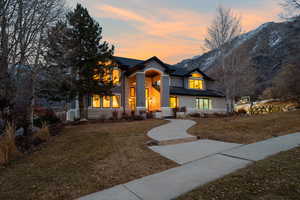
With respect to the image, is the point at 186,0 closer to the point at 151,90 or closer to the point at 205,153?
the point at 151,90

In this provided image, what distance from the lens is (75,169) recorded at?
4.21 meters

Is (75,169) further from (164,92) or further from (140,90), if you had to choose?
(164,92)

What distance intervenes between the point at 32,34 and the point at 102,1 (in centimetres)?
1024

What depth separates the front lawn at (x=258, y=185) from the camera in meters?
2.62

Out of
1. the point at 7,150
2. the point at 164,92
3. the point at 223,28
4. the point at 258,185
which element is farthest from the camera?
the point at 164,92

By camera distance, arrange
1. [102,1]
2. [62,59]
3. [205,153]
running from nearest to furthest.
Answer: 1. [205,153]
2. [62,59]
3. [102,1]

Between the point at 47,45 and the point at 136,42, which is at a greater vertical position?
the point at 136,42

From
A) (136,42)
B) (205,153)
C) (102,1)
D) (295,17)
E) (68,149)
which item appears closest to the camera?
(205,153)

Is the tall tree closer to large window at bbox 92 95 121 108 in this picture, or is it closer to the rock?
large window at bbox 92 95 121 108

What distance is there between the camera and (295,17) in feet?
44.4

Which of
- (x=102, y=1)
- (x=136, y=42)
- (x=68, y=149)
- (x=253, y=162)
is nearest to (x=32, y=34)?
(x=68, y=149)

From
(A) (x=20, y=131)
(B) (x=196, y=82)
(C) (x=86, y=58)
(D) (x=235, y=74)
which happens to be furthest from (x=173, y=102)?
(A) (x=20, y=131)

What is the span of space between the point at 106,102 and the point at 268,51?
7624cm

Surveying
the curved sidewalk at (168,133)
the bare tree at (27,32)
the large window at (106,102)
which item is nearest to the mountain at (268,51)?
the large window at (106,102)
